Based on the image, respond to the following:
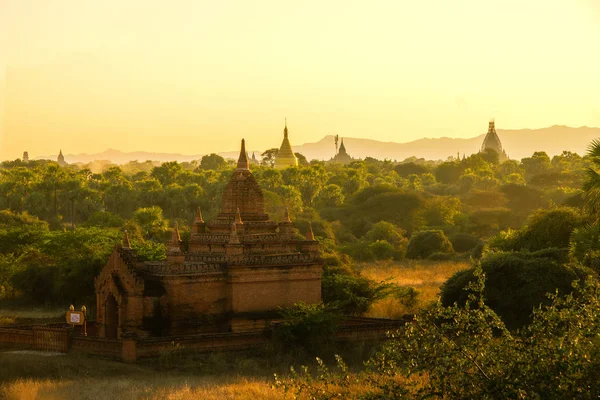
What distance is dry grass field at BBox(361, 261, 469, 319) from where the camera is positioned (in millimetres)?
39062

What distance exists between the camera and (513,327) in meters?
33.7

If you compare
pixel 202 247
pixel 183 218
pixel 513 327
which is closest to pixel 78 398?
pixel 202 247

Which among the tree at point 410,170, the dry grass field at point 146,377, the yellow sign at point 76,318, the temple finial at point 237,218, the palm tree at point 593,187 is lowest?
the dry grass field at point 146,377

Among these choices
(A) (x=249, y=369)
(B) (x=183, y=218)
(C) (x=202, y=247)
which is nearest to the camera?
(A) (x=249, y=369)

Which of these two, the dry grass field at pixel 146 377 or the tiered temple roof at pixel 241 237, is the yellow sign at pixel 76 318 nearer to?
the tiered temple roof at pixel 241 237

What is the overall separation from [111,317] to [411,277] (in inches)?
976

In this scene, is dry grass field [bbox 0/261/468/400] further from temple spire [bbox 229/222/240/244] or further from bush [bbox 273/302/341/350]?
temple spire [bbox 229/222/240/244]

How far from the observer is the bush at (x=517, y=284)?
111 ft

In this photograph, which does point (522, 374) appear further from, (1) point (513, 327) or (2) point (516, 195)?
(2) point (516, 195)

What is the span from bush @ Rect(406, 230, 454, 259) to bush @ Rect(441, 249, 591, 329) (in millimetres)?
29546

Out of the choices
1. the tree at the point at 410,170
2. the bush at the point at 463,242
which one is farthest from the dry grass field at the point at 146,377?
the tree at the point at 410,170

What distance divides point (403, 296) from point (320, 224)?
34.4 meters

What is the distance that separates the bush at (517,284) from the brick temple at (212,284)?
6967 millimetres

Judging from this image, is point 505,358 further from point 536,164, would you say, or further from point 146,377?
point 536,164
